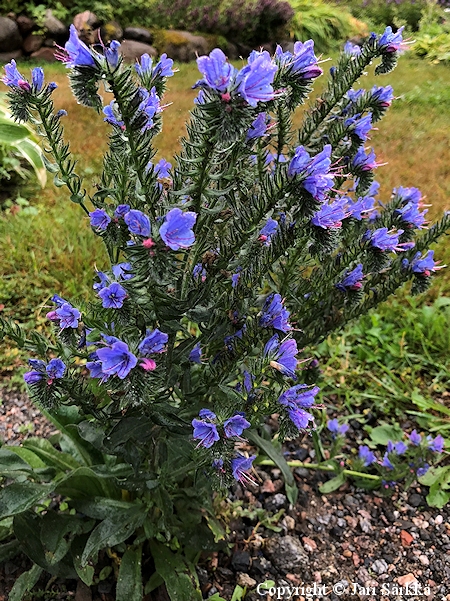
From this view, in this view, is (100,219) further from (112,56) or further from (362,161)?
(362,161)

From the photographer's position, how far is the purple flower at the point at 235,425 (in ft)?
4.07

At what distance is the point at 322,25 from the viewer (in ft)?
37.0

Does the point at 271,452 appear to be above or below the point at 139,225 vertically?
below

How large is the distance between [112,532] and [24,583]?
1.05 ft

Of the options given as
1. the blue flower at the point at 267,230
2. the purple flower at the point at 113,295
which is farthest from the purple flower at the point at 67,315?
the blue flower at the point at 267,230

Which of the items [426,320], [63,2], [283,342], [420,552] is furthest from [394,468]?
[63,2]

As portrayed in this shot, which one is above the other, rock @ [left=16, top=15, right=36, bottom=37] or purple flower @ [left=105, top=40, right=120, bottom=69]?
purple flower @ [left=105, top=40, right=120, bottom=69]

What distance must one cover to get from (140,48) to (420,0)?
319 inches

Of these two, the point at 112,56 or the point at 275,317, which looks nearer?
the point at 112,56

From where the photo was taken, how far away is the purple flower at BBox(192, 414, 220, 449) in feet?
4.05

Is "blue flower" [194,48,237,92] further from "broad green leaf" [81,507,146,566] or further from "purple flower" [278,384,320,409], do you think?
"broad green leaf" [81,507,146,566]

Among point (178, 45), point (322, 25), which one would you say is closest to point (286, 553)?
point (178, 45)

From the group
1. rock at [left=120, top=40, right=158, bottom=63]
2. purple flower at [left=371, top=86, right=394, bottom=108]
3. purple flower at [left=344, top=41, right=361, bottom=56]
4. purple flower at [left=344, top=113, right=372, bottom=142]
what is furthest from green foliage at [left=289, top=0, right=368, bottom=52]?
purple flower at [left=344, top=113, right=372, bottom=142]

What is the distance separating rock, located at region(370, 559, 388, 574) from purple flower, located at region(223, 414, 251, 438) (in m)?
0.98
